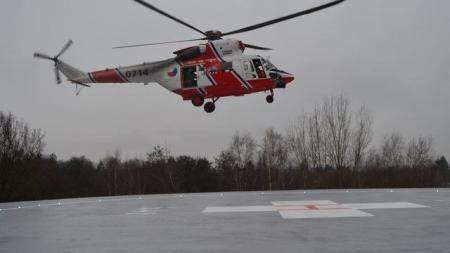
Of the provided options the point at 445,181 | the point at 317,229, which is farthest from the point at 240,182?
the point at 317,229

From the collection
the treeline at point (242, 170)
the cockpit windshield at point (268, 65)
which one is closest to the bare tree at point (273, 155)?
the treeline at point (242, 170)

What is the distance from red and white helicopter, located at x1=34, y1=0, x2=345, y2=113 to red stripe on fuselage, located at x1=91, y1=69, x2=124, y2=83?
4cm

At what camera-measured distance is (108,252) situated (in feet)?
35.7

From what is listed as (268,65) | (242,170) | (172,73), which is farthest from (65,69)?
(242,170)

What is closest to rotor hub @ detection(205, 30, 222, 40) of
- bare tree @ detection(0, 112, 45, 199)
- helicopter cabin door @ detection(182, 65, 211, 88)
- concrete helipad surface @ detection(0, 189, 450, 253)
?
helicopter cabin door @ detection(182, 65, 211, 88)

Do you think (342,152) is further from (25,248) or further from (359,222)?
(25,248)

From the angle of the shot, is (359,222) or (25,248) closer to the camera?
(25,248)

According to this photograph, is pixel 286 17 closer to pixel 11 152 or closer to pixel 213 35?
pixel 213 35

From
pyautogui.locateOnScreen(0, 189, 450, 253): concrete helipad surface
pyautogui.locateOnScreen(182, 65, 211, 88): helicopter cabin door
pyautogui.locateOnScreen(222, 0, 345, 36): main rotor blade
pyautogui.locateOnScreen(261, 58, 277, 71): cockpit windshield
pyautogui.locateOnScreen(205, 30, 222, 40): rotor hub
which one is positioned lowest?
pyautogui.locateOnScreen(0, 189, 450, 253): concrete helipad surface

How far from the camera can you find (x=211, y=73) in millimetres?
20719

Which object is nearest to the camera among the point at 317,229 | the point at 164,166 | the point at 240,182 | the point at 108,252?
the point at 108,252

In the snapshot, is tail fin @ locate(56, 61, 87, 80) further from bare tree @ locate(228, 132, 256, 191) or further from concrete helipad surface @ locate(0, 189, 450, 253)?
bare tree @ locate(228, 132, 256, 191)

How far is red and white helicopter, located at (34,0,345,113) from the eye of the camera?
818 inches

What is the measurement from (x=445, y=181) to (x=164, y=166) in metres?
42.2
